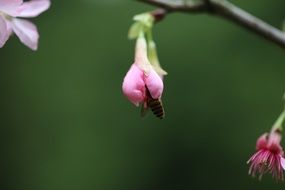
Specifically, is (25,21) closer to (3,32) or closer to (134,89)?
(3,32)

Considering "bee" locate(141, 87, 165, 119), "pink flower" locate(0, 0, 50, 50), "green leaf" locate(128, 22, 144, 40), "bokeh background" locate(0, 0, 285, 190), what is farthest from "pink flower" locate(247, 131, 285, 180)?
"bokeh background" locate(0, 0, 285, 190)

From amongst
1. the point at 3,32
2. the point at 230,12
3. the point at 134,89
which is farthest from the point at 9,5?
the point at 230,12

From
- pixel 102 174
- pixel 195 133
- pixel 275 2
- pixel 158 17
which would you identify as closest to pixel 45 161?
pixel 102 174

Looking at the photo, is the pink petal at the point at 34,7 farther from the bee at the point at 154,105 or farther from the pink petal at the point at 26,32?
the bee at the point at 154,105

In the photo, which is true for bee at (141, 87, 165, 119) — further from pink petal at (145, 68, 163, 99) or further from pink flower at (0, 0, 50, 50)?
pink flower at (0, 0, 50, 50)

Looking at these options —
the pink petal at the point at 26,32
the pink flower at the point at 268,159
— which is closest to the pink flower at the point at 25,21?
the pink petal at the point at 26,32

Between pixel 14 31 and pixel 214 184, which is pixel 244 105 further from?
pixel 14 31

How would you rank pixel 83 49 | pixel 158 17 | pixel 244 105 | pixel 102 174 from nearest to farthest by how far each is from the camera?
pixel 158 17 < pixel 244 105 < pixel 102 174 < pixel 83 49
